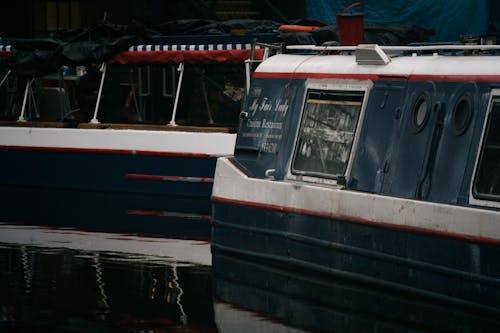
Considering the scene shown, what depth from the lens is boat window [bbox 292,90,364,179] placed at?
13.2m

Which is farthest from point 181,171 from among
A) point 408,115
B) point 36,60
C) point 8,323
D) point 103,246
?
point 8,323

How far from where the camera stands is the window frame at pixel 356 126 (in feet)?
42.7

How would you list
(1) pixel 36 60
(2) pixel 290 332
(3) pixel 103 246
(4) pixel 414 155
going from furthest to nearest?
(1) pixel 36 60, (3) pixel 103 246, (4) pixel 414 155, (2) pixel 290 332

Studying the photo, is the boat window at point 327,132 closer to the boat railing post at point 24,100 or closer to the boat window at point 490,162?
the boat window at point 490,162

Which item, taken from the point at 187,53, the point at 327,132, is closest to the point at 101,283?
the point at 327,132

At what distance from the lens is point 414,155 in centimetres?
1227

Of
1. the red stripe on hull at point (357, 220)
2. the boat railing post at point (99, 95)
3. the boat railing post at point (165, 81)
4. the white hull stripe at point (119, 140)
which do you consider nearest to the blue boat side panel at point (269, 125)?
the red stripe on hull at point (357, 220)

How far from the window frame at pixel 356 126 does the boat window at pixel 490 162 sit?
5.97 feet

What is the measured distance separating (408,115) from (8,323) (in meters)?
3.98

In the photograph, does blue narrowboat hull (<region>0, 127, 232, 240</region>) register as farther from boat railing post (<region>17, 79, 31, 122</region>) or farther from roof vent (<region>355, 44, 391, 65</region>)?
roof vent (<region>355, 44, 391, 65</region>)

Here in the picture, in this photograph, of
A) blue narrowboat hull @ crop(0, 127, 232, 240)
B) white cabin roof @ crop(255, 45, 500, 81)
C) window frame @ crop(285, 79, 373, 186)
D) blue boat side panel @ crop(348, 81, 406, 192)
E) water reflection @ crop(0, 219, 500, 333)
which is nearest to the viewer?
water reflection @ crop(0, 219, 500, 333)

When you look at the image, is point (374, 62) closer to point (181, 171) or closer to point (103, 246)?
point (103, 246)

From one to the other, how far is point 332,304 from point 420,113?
1915mm

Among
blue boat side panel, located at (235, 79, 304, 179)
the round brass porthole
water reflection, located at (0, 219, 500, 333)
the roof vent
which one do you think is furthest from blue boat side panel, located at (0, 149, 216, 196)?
the round brass porthole
